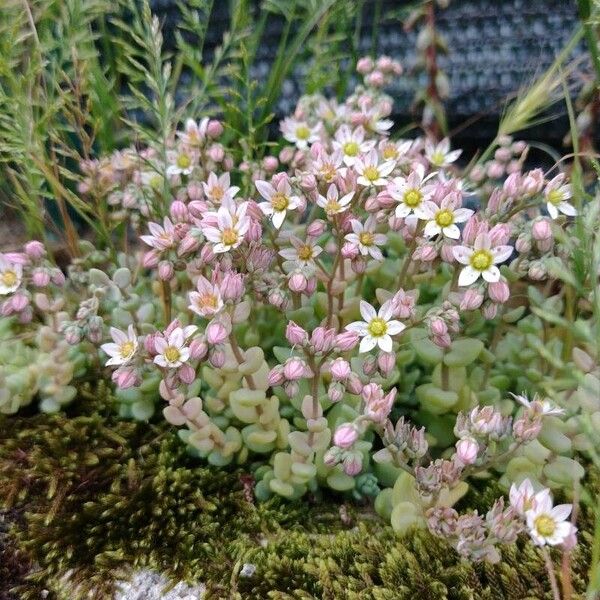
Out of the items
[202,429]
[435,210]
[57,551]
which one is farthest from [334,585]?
[435,210]

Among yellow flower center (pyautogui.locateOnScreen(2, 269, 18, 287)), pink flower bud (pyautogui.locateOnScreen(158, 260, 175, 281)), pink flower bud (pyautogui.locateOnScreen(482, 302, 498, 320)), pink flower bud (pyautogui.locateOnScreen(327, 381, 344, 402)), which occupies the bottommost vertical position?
pink flower bud (pyautogui.locateOnScreen(327, 381, 344, 402))

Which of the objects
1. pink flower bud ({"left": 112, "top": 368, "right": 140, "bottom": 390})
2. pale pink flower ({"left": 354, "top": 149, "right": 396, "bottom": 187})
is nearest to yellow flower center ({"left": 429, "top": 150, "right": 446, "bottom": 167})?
pale pink flower ({"left": 354, "top": 149, "right": 396, "bottom": 187})

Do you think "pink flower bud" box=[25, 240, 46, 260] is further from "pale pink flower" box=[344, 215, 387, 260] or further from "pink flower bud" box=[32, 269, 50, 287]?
"pale pink flower" box=[344, 215, 387, 260]

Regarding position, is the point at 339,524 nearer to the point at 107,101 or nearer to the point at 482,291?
the point at 482,291

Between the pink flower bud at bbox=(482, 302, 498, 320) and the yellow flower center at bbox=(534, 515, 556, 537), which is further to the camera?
the pink flower bud at bbox=(482, 302, 498, 320)

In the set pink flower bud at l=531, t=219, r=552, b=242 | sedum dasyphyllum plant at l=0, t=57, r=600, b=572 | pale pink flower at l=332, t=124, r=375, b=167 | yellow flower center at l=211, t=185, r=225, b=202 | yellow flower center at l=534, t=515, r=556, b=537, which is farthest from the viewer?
pale pink flower at l=332, t=124, r=375, b=167

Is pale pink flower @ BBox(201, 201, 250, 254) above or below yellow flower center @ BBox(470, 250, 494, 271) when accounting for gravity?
above
